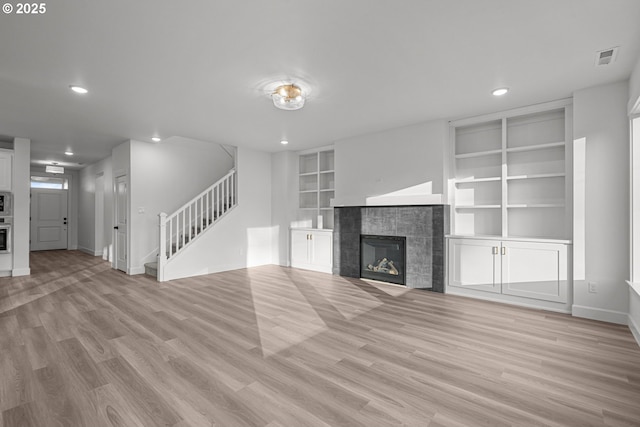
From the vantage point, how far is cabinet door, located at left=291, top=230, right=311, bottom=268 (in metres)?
6.88

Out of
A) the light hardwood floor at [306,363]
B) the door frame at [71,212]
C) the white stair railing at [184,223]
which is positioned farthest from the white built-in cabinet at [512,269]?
the door frame at [71,212]

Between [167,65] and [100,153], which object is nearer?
[167,65]

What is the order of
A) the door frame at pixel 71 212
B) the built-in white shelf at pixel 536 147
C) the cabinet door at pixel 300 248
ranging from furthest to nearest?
1. the door frame at pixel 71 212
2. the cabinet door at pixel 300 248
3. the built-in white shelf at pixel 536 147

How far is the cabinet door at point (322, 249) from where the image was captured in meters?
6.48

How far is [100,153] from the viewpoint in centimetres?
764

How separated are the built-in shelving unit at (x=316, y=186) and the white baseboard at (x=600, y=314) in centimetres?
446

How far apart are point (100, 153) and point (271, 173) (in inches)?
171

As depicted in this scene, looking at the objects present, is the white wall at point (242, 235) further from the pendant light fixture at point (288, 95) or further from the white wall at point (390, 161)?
the pendant light fixture at point (288, 95)

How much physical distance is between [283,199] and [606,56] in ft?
19.2

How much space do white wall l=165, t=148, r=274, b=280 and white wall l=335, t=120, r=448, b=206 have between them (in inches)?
83.0

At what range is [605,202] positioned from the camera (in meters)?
3.52

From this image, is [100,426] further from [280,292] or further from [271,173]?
[271,173]

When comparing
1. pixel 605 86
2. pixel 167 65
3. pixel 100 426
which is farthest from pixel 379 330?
pixel 605 86

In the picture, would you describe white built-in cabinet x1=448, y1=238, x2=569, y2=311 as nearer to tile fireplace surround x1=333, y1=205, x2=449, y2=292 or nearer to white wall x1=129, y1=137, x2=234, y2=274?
tile fireplace surround x1=333, y1=205, x2=449, y2=292
